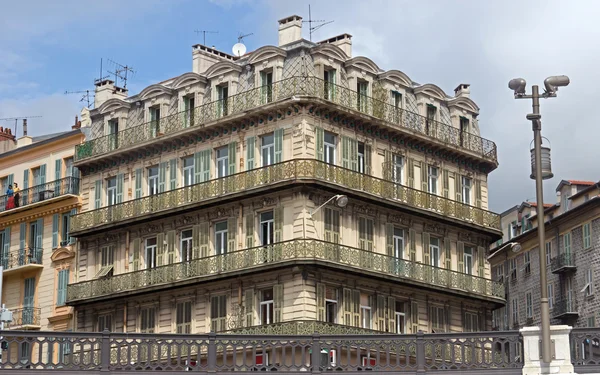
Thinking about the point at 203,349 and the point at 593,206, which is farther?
the point at 593,206

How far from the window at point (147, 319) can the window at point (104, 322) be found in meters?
1.96

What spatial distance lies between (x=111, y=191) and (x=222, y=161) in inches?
293

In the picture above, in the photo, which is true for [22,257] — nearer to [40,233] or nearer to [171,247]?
[40,233]

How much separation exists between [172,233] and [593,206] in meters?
24.0

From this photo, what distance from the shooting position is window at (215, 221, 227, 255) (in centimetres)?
5719

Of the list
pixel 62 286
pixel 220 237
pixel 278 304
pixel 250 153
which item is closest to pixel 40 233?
pixel 62 286

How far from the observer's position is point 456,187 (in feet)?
205

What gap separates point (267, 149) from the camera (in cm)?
5647

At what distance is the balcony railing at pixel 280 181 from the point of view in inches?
2151

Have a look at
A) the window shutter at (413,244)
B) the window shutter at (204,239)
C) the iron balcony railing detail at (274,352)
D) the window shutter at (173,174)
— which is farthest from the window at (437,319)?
the iron balcony railing detail at (274,352)

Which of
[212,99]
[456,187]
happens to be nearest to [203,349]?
[212,99]

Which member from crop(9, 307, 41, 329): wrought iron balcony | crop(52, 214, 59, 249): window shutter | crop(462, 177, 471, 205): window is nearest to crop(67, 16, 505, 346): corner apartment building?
crop(462, 177, 471, 205): window

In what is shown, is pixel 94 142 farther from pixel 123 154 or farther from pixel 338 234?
pixel 338 234

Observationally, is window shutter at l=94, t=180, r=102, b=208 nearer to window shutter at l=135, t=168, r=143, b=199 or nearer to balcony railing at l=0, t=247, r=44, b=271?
window shutter at l=135, t=168, r=143, b=199
